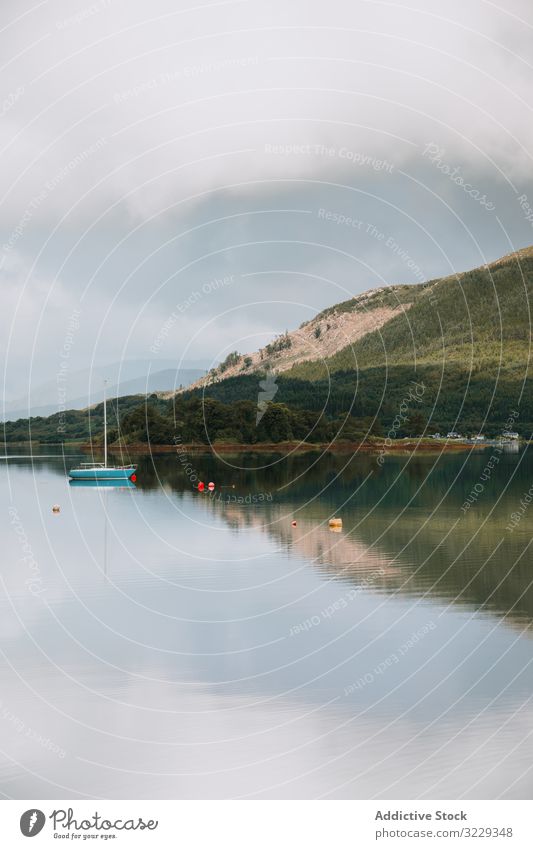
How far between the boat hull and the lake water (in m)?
39.5

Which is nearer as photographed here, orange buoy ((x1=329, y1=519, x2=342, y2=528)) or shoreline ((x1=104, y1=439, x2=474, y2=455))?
orange buoy ((x1=329, y1=519, x2=342, y2=528))

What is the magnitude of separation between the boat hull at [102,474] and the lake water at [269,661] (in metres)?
39.5

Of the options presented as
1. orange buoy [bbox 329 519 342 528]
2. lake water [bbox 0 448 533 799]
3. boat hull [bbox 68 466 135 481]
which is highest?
boat hull [bbox 68 466 135 481]

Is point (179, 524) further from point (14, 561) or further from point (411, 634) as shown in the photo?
point (411, 634)

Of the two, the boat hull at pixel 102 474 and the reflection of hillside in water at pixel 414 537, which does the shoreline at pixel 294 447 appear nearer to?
the boat hull at pixel 102 474

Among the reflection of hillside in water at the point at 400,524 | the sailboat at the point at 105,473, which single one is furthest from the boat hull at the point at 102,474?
the reflection of hillside in water at the point at 400,524

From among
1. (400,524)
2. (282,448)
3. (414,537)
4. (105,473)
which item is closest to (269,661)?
(414,537)

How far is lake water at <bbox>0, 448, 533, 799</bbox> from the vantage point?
14.8 m

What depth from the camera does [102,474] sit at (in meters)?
86.2

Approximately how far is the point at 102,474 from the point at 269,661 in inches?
2636
